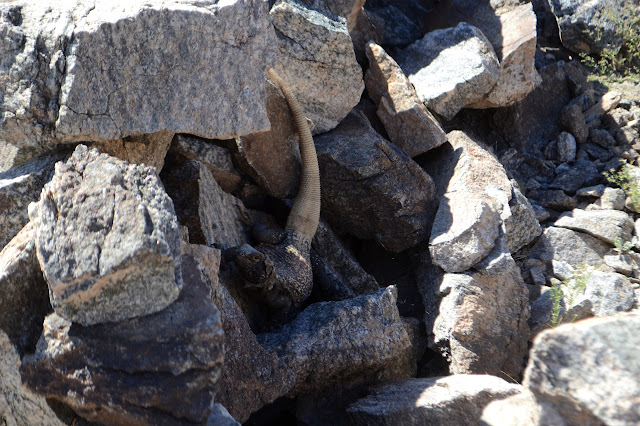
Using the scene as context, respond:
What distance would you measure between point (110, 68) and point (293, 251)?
5.57 ft

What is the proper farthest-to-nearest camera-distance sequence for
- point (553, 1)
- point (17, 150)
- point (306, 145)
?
1. point (553, 1)
2. point (306, 145)
3. point (17, 150)

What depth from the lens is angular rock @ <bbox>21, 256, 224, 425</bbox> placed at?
2.23 metres

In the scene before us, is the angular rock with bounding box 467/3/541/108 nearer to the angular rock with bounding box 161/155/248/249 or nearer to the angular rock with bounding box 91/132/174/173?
the angular rock with bounding box 161/155/248/249

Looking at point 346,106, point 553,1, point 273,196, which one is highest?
point 553,1

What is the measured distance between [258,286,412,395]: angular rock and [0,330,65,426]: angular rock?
116 cm

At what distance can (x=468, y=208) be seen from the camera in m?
4.39

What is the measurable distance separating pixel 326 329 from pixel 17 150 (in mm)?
1896

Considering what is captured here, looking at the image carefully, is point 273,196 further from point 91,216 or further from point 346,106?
point 91,216

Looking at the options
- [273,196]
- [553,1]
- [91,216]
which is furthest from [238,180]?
[553,1]

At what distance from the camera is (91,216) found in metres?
2.35

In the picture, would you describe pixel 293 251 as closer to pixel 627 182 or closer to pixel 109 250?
pixel 109 250

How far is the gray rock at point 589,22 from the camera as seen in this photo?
20.0 ft

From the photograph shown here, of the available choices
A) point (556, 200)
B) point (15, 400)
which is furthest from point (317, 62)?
point (15, 400)

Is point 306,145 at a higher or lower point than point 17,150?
higher
